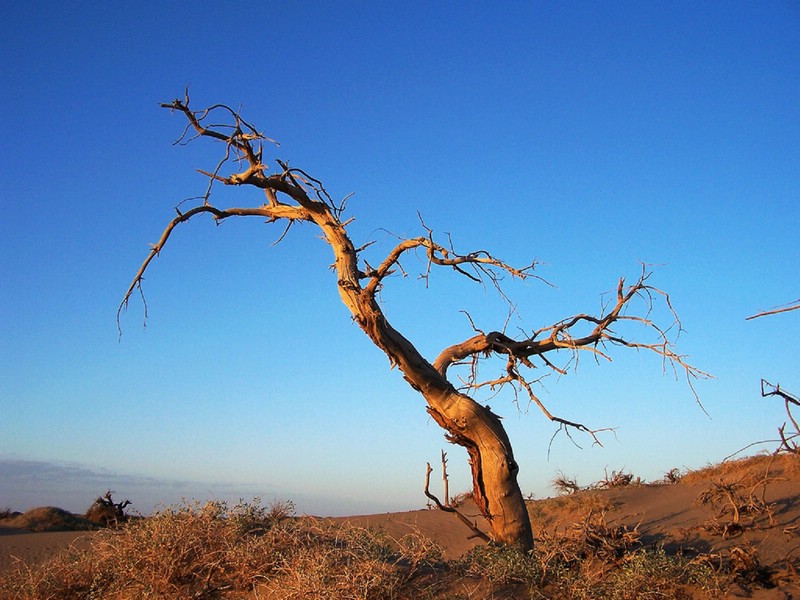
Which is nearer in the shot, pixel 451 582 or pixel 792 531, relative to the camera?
pixel 451 582

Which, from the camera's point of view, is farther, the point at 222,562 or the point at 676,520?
Answer: the point at 676,520

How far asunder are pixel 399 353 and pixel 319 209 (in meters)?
2.31

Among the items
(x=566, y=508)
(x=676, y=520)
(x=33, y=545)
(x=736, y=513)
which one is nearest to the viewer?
(x=736, y=513)

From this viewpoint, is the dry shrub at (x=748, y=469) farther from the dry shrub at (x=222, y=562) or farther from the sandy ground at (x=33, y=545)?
the sandy ground at (x=33, y=545)

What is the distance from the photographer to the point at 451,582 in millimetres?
7234

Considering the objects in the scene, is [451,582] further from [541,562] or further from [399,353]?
[399,353]

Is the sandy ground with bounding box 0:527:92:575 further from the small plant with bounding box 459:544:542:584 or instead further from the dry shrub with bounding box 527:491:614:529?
the dry shrub with bounding box 527:491:614:529

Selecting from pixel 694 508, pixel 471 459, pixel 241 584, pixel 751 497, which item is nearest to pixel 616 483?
pixel 694 508

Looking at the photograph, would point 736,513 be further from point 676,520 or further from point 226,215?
point 226,215

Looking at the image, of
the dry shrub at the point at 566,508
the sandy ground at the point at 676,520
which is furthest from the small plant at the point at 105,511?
the dry shrub at the point at 566,508

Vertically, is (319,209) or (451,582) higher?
(319,209)

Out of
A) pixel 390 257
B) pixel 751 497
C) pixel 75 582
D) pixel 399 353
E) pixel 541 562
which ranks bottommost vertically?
pixel 75 582

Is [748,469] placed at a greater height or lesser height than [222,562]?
greater

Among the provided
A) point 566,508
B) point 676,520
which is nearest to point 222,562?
point 676,520
